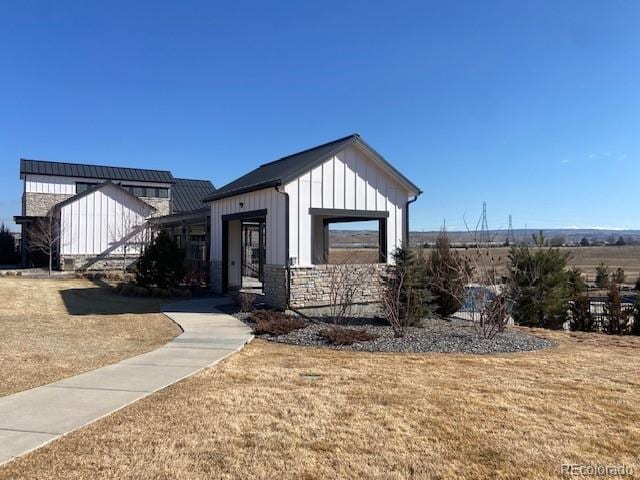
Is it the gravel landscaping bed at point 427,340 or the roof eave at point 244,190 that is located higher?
the roof eave at point 244,190

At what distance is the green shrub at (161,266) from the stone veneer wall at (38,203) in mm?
14799

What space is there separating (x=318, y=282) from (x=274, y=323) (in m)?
2.74

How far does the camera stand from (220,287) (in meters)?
16.8

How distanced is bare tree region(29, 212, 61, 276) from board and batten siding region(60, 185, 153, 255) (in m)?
0.34

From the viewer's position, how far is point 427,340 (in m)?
9.53

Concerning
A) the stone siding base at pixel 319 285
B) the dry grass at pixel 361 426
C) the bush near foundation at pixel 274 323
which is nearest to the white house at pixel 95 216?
the stone siding base at pixel 319 285

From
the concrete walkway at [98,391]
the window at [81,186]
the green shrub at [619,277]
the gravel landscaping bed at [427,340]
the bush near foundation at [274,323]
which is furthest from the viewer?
the window at [81,186]

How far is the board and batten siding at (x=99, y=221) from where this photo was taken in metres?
23.9

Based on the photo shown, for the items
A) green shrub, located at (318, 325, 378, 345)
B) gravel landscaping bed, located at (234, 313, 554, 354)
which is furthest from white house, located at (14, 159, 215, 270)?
green shrub, located at (318, 325, 378, 345)

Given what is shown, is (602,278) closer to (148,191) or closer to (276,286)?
(276,286)

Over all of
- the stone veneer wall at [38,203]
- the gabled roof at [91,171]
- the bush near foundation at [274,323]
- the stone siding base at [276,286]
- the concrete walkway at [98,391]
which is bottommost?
the concrete walkway at [98,391]

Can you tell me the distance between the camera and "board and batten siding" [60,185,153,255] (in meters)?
23.9

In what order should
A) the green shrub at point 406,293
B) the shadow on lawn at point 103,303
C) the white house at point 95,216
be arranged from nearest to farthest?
the green shrub at point 406,293
the shadow on lawn at point 103,303
the white house at point 95,216

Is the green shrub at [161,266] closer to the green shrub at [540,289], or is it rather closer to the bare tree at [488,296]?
the bare tree at [488,296]
